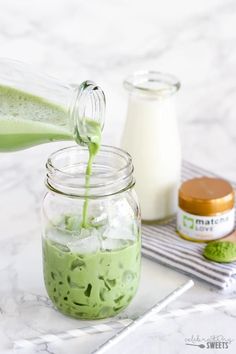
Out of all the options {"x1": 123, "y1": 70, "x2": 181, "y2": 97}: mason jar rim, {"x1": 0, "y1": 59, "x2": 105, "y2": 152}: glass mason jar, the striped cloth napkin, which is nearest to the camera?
{"x1": 0, "y1": 59, "x2": 105, "y2": 152}: glass mason jar

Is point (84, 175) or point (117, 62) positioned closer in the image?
point (84, 175)

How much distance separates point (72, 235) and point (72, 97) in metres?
0.19

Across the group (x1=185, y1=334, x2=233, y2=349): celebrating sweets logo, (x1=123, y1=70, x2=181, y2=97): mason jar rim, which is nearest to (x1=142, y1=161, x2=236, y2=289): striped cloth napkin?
(x1=185, y1=334, x2=233, y2=349): celebrating sweets logo

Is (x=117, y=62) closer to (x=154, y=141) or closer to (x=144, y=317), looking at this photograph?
(x=154, y=141)

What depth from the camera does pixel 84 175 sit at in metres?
1.30

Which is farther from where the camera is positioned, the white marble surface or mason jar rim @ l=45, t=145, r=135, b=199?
the white marble surface

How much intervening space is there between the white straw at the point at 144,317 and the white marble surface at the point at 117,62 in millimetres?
41

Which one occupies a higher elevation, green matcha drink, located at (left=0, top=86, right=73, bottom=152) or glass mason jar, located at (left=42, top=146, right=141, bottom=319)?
green matcha drink, located at (left=0, top=86, right=73, bottom=152)

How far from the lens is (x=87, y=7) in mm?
1715

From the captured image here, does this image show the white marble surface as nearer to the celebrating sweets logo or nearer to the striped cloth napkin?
the striped cloth napkin

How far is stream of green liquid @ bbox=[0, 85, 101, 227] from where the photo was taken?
124 centimetres

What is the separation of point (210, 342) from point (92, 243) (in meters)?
0.21

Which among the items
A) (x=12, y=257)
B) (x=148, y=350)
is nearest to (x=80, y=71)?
(x=12, y=257)

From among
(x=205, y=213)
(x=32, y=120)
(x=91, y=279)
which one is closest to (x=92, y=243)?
(x=91, y=279)
